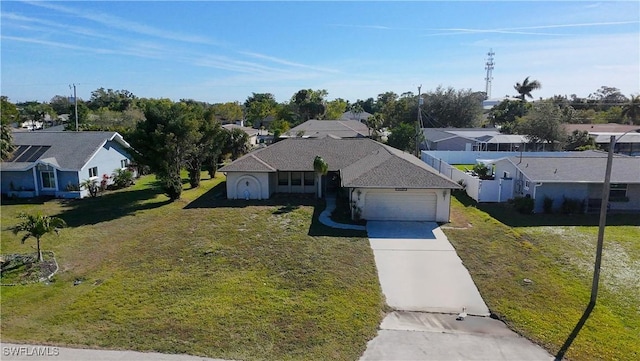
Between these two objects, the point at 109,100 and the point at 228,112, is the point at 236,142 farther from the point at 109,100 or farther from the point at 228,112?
the point at 109,100

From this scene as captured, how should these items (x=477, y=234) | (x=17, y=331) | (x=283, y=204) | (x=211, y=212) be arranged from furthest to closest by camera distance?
(x=283, y=204), (x=211, y=212), (x=477, y=234), (x=17, y=331)

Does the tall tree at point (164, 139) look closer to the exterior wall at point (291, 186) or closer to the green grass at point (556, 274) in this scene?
the exterior wall at point (291, 186)

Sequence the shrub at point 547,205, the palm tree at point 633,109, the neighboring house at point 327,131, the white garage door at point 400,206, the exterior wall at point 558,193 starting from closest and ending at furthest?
the white garage door at point 400,206 → the shrub at point 547,205 → the exterior wall at point 558,193 → the neighboring house at point 327,131 → the palm tree at point 633,109

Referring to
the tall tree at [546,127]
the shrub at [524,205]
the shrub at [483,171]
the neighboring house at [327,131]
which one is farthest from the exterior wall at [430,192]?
the tall tree at [546,127]

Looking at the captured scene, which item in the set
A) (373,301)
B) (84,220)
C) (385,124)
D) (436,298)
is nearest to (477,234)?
(436,298)

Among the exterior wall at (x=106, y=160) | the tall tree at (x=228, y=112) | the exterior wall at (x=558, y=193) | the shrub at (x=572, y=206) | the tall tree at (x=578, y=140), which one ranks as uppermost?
the tall tree at (x=228, y=112)

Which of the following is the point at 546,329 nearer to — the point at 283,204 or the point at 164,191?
the point at 283,204
